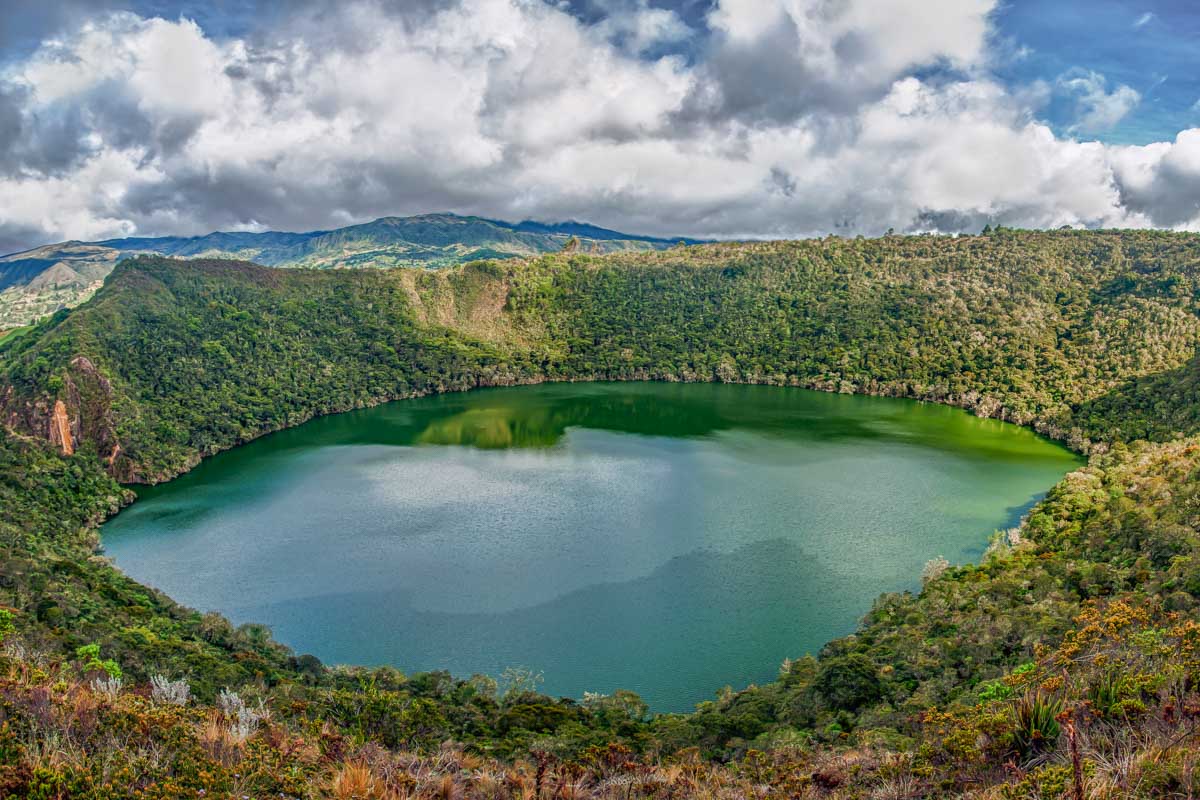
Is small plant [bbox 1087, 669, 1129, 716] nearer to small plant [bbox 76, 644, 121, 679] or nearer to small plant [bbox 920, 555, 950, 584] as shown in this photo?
small plant [bbox 76, 644, 121, 679]

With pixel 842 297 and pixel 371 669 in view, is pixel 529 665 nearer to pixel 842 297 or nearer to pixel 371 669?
pixel 371 669

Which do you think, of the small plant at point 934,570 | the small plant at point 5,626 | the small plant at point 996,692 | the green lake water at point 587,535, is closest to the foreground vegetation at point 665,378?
the small plant at point 996,692

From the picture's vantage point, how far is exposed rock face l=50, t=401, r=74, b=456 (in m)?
81.8

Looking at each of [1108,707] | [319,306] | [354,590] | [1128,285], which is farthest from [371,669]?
[1128,285]

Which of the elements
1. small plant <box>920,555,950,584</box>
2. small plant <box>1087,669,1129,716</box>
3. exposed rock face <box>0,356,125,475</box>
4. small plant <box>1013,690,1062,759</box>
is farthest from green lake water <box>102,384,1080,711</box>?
small plant <box>1013,690,1062,759</box>

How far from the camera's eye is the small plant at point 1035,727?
12.1 metres

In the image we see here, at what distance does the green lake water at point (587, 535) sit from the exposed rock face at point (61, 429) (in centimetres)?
1214

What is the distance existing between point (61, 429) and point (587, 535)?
2608 inches

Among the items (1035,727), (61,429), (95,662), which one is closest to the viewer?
(1035,727)

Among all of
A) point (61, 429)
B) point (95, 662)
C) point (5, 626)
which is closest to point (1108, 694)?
point (95, 662)

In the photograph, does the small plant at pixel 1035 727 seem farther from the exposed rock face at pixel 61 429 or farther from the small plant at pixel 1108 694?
the exposed rock face at pixel 61 429

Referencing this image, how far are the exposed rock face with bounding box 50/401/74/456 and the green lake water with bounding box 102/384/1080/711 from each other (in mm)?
12144

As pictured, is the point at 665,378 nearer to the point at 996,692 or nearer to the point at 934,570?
the point at 934,570

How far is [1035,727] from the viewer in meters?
12.1
